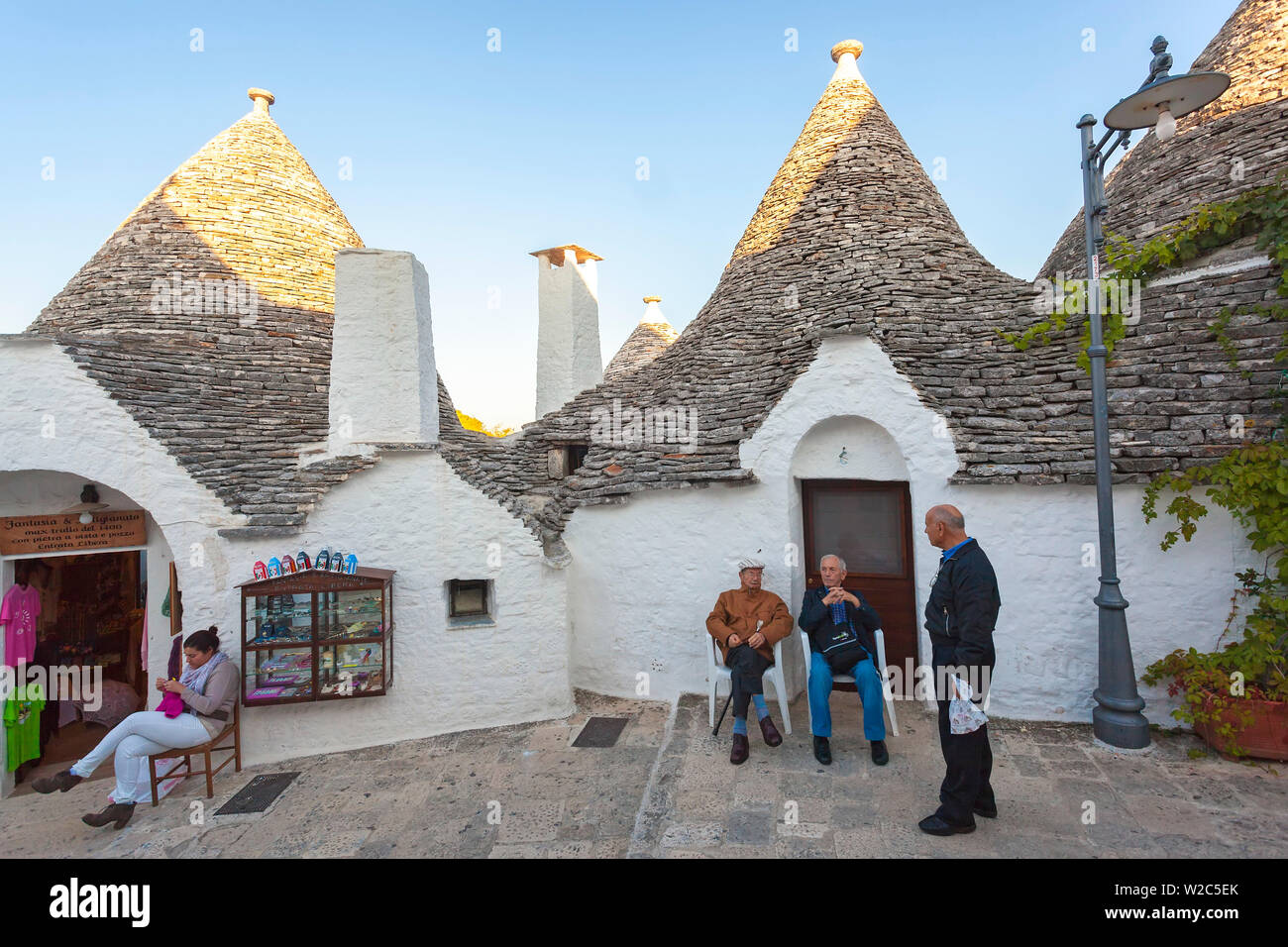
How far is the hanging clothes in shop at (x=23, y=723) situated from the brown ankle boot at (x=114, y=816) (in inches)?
75.9

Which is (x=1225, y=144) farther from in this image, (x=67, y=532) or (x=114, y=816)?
(x=67, y=532)

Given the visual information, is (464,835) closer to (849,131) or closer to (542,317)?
(542,317)

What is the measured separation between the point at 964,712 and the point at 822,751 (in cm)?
138

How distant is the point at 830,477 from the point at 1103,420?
221 centimetres

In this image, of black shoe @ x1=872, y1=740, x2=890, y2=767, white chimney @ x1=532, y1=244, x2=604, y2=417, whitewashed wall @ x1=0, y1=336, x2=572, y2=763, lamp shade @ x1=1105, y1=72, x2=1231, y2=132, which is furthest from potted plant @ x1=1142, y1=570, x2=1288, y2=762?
white chimney @ x1=532, y1=244, x2=604, y2=417

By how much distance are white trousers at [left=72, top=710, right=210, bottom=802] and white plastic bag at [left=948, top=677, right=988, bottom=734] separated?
5419 mm

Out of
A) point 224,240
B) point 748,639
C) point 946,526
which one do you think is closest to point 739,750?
point 748,639

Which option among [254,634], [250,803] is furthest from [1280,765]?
[254,634]

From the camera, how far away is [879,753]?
14.4 ft

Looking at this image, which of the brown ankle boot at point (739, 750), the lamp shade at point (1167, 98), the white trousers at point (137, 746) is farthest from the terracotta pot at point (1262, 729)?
the white trousers at point (137, 746)

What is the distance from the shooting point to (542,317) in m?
11.5

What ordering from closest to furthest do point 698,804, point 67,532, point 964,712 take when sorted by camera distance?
point 964,712
point 698,804
point 67,532

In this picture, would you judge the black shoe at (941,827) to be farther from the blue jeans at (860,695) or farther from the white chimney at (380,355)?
the white chimney at (380,355)

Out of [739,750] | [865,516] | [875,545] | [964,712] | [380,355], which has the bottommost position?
[739,750]
